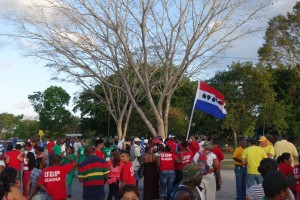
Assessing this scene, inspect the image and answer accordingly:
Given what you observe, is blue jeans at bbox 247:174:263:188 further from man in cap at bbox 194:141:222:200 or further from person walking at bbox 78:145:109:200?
person walking at bbox 78:145:109:200

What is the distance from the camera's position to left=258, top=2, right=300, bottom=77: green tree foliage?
152 feet

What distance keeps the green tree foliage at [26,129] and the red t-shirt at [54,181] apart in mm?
104779

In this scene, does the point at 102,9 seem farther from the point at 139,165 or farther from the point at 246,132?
the point at 246,132

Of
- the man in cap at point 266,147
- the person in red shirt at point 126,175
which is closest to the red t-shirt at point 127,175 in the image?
the person in red shirt at point 126,175

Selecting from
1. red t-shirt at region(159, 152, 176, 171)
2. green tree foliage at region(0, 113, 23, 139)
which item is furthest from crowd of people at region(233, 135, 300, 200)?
green tree foliage at region(0, 113, 23, 139)

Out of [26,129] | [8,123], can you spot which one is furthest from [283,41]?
[8,123]

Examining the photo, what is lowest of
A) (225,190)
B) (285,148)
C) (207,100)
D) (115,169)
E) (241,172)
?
(225,190)

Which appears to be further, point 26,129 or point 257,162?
point 26,129

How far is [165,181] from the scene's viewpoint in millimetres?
13859

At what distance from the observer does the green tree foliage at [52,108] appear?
331 ft

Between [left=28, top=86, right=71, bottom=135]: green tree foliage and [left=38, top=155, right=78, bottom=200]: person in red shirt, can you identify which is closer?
[left=38, top=155, right=78, bottom=200]: person in red shirt

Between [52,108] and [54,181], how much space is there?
95823 millimetres

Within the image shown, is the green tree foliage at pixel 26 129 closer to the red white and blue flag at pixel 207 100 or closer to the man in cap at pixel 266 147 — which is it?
the red white and blue flag at pixel 207 100

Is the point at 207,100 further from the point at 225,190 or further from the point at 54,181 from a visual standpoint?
the point at 54,181
